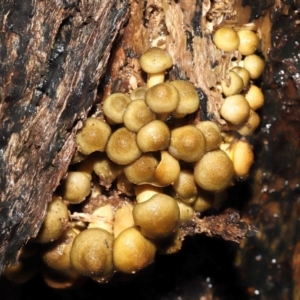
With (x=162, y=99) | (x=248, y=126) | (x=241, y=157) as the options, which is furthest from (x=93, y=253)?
(x=248, y=126)

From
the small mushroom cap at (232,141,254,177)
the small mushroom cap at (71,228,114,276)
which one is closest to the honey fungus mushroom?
the small mushroom cap at (232,141,254,177)

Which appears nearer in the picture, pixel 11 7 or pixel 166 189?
pixel 11 7

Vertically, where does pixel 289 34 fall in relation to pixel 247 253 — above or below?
above

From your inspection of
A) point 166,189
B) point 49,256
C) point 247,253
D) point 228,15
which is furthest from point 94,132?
point 247,253

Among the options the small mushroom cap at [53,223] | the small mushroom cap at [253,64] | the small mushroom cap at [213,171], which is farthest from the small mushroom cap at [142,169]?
the small mushroom cap at [253,64]

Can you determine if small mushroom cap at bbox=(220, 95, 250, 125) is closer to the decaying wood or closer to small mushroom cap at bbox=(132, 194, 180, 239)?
small mushroom cap at bbox=(132, 194, 180, 239)

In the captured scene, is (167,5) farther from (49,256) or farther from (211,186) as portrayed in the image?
(49,256)
